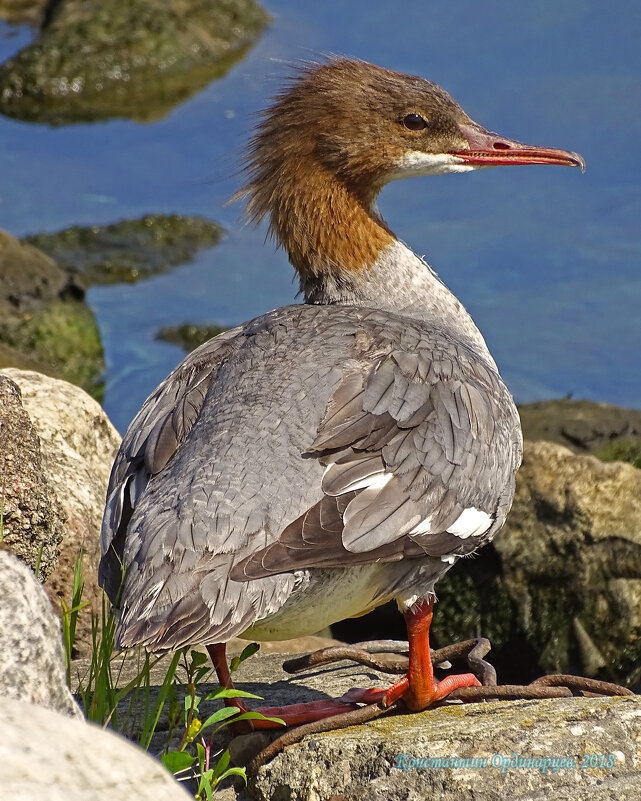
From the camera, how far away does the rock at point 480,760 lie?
3391 millimetres

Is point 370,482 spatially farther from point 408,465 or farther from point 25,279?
point 25,279

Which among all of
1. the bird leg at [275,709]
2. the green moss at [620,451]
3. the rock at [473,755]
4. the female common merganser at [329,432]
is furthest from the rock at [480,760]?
the green moss at [620,451]

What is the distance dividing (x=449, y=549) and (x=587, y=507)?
2207 millimetres

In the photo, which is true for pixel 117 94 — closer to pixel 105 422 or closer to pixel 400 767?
pixel 105 422

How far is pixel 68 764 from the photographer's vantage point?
8.05 ft

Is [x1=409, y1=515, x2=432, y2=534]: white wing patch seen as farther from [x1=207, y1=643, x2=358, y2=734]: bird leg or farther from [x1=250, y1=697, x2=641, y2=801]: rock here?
[x1=207, y1=643, x2=358, y2=734]: bird leg

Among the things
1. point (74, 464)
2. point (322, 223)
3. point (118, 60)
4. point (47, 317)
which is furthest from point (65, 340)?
point (118, 60)

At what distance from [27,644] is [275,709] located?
1.54 m

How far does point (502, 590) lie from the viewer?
6.32 metres

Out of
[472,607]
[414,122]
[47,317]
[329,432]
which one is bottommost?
[472,607]

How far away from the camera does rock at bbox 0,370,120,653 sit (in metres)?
5.20

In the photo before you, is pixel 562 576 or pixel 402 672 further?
pixel 562 576

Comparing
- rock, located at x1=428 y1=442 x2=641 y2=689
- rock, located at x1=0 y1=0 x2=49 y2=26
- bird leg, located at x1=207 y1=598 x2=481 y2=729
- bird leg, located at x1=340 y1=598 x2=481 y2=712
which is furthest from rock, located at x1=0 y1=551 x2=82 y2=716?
rock, located at x1=0 y1=0 x2=49 y2=26

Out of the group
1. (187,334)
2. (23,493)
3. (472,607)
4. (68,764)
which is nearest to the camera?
(68,764)
